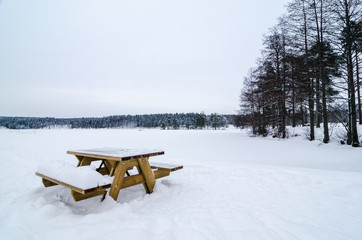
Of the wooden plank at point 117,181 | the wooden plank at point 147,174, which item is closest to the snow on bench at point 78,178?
the wooden plank at point 117,181

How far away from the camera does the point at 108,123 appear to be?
403ft

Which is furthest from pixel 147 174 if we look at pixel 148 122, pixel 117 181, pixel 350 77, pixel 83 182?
pixel 148 122

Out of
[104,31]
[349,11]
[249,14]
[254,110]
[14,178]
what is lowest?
[14,178]

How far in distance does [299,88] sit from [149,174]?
12907 mm

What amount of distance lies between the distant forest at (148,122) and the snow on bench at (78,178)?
7381 cm

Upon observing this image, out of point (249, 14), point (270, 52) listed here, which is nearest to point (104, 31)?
point (249, 14)

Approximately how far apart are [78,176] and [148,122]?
347 feet

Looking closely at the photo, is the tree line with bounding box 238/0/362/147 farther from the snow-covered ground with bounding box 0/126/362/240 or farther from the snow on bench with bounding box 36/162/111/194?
the snow on bench with bounding box 36/162/111/194

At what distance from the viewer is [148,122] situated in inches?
4200

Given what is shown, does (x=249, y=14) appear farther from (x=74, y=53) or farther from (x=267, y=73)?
(x=74, y=53)

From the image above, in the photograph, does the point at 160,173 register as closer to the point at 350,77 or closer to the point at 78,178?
the point at 78,178

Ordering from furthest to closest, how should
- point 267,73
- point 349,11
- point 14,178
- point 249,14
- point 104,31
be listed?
point 104,31 < point 249,14 < point 267,73 < point 349,11 < point 14,178

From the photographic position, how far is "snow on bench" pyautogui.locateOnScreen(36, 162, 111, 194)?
2.36m

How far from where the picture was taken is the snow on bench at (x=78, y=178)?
236 centimetres
